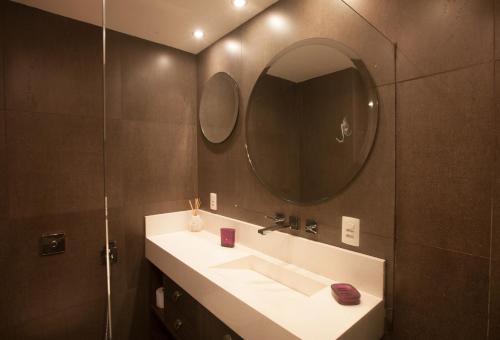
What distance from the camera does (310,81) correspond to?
1210 millimetres

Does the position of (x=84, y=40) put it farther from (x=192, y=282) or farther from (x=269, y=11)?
(x=192, y=282)

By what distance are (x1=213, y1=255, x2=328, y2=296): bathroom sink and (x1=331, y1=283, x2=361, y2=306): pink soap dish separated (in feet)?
0.34

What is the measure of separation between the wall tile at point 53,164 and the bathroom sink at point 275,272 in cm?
95

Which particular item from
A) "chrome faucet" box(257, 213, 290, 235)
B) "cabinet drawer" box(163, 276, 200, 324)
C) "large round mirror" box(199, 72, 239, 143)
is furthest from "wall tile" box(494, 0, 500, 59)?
"cabinet drawer" box(163, 276, 200, 324)

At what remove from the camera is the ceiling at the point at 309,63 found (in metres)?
1.10

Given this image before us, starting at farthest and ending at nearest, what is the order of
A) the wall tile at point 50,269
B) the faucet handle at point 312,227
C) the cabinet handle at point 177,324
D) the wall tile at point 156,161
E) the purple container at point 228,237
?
the wall tile at point 156,161
the purple container at point 228,237
the cabinet handle at point 177,324
the wall tile at point 50,269
the faucet handle at point 312,227

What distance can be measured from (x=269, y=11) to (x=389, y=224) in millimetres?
1282

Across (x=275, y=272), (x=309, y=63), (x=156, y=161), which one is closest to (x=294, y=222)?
(x=275, y=272)

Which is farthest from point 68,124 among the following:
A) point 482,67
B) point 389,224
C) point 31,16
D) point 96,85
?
point 482,67

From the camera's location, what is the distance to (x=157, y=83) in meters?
1.74

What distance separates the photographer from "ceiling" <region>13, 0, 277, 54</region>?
1.23 m

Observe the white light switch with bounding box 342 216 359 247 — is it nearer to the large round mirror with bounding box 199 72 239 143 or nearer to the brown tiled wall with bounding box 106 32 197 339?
the large round mirror with bounding box 199 72 239 143

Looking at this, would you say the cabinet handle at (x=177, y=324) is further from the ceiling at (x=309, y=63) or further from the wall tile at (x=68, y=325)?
the ceiling at (x=309, y=63)

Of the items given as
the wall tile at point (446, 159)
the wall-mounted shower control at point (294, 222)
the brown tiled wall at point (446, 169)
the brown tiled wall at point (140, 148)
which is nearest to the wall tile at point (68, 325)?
the brown tiled wall at point (140, 148)
